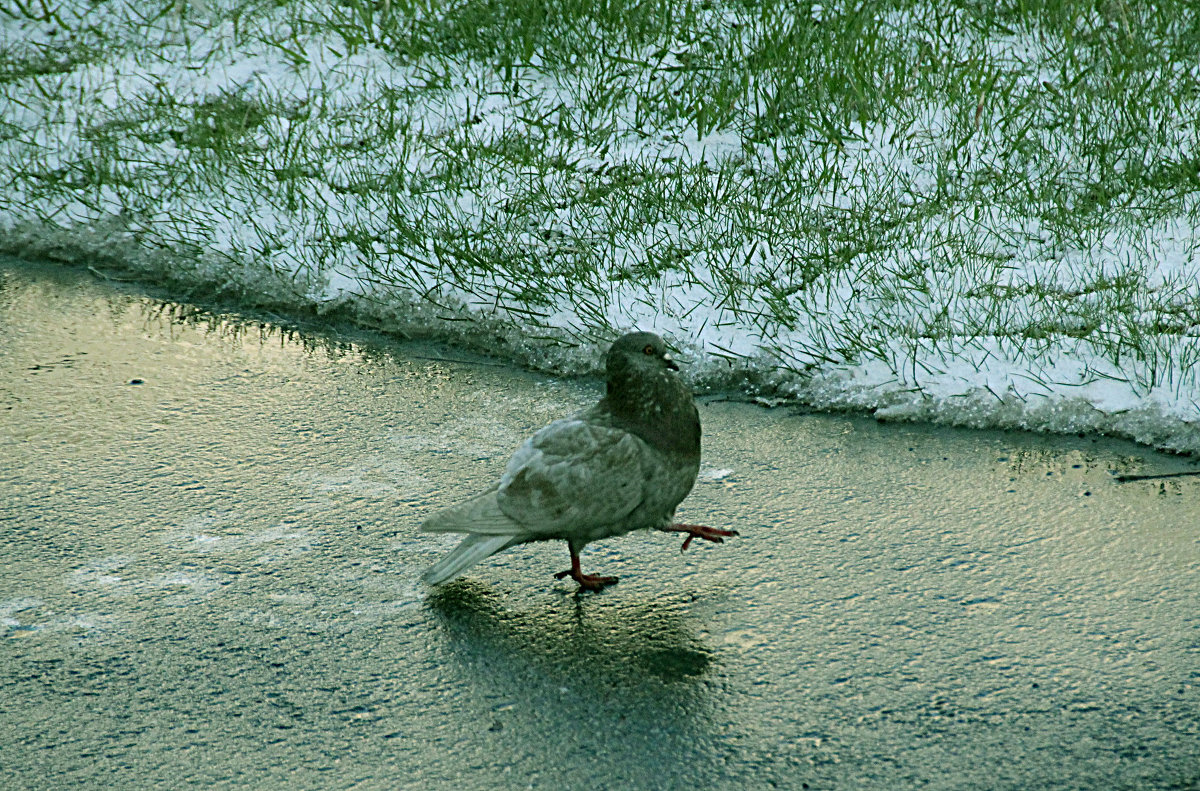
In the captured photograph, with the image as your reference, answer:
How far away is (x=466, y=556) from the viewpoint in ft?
10.9

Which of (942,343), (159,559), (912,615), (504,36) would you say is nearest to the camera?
(912,615)

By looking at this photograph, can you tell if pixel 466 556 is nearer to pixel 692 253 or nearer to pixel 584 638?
pixel 584 638

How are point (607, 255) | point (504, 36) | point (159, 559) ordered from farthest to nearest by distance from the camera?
point (504, 36) → point (607, 255) → point (159, 559)

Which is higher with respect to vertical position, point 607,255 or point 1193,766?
point 607,255

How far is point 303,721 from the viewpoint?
114 inches

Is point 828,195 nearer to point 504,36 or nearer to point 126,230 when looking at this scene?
point 504,36

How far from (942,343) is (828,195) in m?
1.61

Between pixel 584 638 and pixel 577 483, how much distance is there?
417mm

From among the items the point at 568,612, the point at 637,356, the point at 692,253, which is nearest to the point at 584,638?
the point at 568,612

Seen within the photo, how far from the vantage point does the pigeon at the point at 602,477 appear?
330 cm

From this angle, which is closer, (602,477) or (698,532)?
(602,477)

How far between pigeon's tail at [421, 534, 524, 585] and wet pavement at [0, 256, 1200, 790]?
5.3 inches

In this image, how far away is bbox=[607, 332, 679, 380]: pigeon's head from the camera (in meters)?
3.50

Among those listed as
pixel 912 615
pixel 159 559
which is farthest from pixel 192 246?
pixel 912 615
